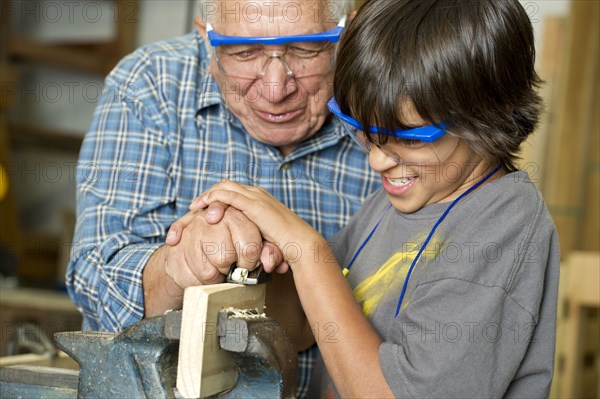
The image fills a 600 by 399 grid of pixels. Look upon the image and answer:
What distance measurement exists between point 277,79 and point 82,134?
16.7 ft

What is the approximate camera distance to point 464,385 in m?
1.20

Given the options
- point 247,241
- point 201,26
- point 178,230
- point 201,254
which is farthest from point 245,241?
point 201,26

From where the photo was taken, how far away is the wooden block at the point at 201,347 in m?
1.12

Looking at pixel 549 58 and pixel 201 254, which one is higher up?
pixel 549 58

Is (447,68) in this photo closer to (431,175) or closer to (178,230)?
(431,175)

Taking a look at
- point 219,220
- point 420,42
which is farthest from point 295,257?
point 420,42

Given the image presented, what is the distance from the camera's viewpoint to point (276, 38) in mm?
1705

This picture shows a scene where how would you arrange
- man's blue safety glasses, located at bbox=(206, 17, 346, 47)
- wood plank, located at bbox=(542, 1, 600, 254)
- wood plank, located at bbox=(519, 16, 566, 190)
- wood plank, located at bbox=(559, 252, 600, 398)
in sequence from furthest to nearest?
wood plank, located at bbox=(519, 16, 566, 190) → wood plank, located at bbox=(542, 1, 600, 254) → wood plank, located at bbox=(559, 252, 600, 398) → man's blue safety glasses, located at bbox=(206, 17, 346, 47)

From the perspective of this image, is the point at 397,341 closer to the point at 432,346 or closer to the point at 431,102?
the point at 432,346

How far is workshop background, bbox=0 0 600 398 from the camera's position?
147 inches

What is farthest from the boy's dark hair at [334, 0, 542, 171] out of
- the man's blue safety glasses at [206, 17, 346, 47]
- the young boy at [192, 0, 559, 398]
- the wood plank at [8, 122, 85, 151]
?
the wood plank at [8, 122, 85, 151]

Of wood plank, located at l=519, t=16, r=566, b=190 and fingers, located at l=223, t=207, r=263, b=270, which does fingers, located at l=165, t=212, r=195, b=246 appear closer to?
fingers, located at l=223, t=207, r=263, b=270

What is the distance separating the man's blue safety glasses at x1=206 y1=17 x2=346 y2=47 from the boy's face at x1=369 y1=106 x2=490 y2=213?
423 millimetres

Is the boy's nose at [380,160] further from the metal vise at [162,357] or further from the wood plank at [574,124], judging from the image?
the wood plank at [574,124]
